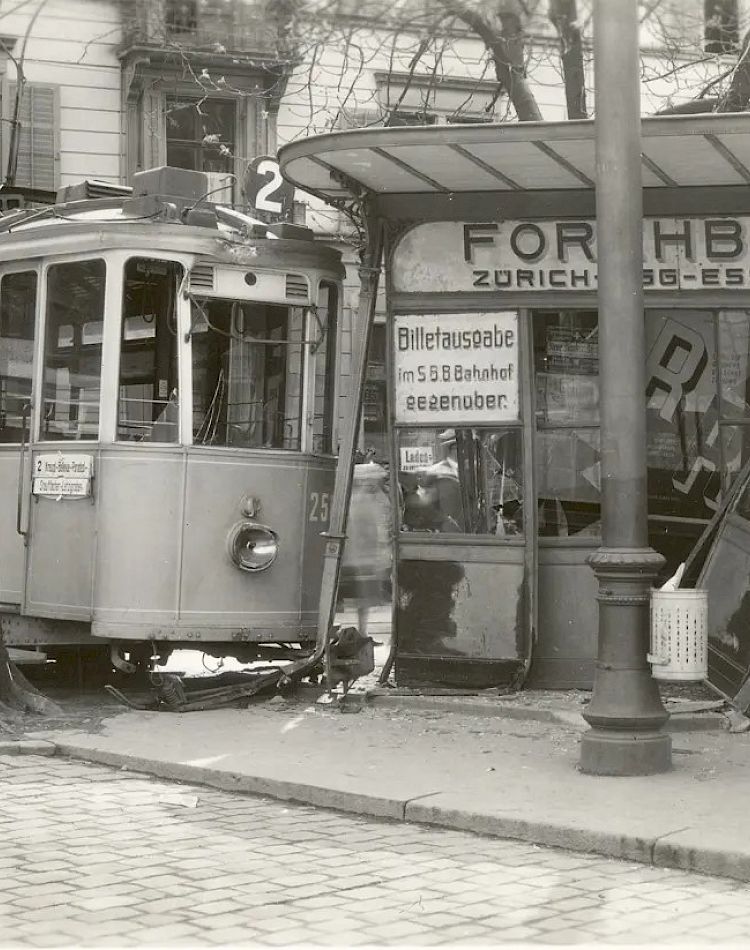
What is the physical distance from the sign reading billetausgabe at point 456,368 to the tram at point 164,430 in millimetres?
695

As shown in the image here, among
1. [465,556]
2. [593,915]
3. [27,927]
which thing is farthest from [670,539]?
[27,927]

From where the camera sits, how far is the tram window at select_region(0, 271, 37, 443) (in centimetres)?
1038

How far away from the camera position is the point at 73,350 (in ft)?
33.3

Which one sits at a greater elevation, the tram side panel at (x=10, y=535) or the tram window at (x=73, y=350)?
the tram window at (x=73, y=350)

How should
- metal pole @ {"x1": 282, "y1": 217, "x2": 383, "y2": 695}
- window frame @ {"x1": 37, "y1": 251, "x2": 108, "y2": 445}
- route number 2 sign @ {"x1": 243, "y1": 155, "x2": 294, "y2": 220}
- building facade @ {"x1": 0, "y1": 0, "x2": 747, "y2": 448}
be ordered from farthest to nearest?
1. building facade @ {"x1": 0, "y1": 0, "x2": 747, "y2": 448}
2. route number 2 sign @ {"x1": 243, "y1": 155, "x2": 294, "y2": 220}
3. window frame @ {"x1": 37, "y1": 251, "x2": 108, "y2": 445}
4. metal pole @ {"x1": 282, "y1": 217, "x2": 383, "y2": 695}

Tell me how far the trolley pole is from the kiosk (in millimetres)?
2066

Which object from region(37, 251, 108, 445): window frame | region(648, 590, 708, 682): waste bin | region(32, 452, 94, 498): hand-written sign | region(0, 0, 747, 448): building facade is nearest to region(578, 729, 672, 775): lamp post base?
region(648, 590, 708, 682): waste bin

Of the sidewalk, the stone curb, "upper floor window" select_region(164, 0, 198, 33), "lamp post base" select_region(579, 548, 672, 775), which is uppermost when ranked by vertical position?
"upper floor window" select_region(164, 0, 198, 33)

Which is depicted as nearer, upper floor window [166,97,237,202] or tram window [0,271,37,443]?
tram window [0,271,37,443]

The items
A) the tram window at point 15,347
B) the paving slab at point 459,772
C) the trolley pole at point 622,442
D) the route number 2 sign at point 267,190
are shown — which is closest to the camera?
the paving slab at point 459,772

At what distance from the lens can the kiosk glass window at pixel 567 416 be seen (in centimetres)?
988

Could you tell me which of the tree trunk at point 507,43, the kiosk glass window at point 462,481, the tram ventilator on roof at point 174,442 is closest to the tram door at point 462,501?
the kiosk glass window at point 462,481

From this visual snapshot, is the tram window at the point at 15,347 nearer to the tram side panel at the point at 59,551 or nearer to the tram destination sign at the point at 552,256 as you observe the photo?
the tram side panel at the point at 59,551

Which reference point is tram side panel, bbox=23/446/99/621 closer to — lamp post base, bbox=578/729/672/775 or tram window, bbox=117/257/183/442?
tram window, bbox=117/257/183/442
